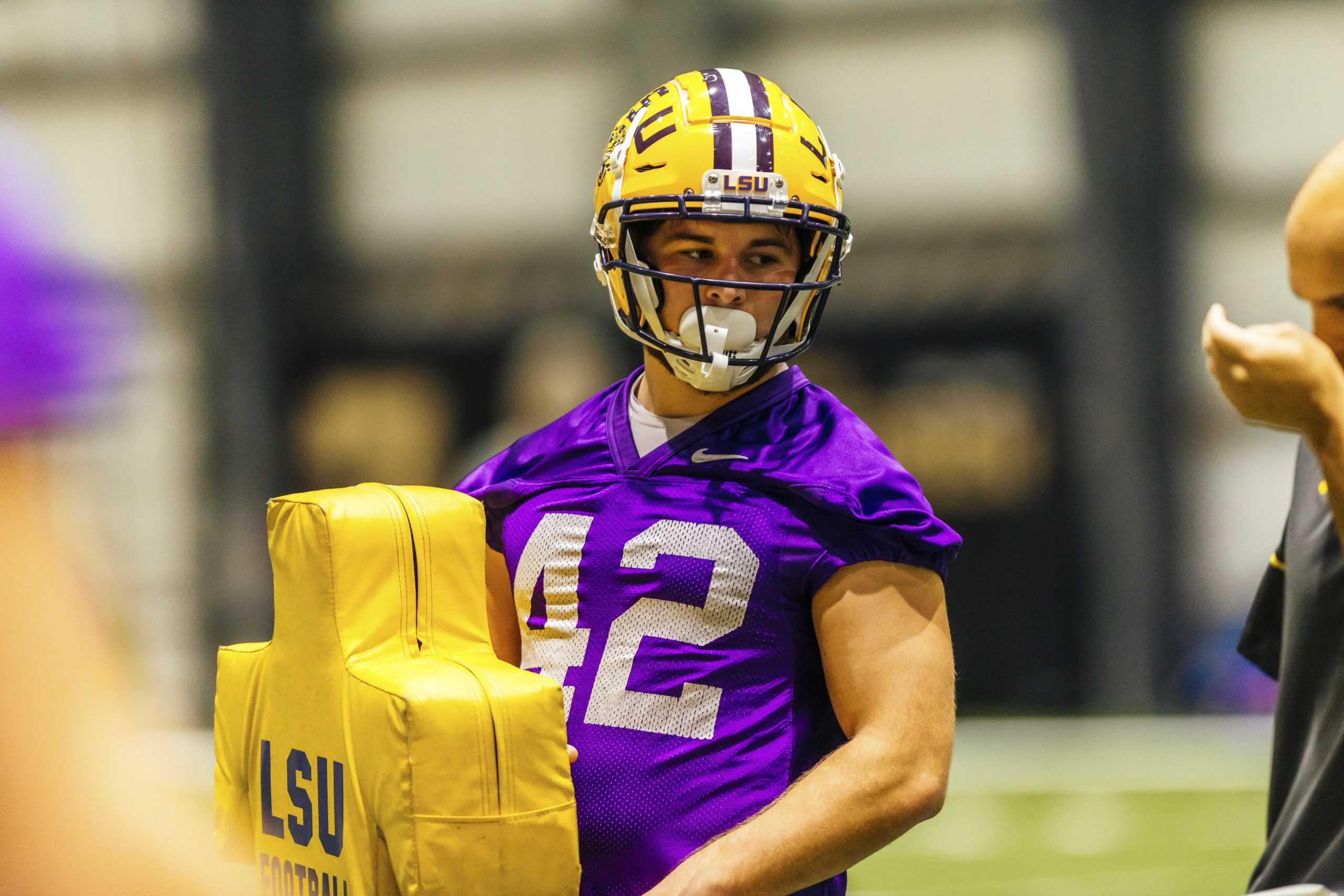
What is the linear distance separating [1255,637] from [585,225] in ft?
28.1

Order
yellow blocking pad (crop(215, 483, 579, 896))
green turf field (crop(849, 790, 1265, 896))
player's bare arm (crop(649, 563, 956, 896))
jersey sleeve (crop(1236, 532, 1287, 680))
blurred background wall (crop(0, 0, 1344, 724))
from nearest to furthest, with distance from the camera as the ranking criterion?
yellow blocking pad (crop(215, 483, 579, 896)) → player's bare arm (crop(649, 563, 956, 896)) → jersey sleeve (crop(1236, 532, 1287, 680)) → green turf field (crop(849, 790, 1265, 896)) → blurred background wall (crop(0, 0, 1344, 724))

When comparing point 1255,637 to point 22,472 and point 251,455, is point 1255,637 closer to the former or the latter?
point 22,472

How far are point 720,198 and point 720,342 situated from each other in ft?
0.71

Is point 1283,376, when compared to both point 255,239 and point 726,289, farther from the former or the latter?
point 255,239

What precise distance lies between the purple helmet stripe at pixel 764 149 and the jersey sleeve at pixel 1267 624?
1101 millimetres

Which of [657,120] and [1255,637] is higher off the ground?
[657,120]

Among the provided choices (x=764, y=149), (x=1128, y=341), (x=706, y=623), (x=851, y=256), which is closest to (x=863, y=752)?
(x=706, y=623)

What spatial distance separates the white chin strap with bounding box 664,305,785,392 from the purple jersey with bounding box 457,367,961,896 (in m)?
0.11

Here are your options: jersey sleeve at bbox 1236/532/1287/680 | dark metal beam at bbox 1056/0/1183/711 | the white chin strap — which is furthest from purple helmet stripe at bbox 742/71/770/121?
dark metal beam at bbox 1056/0/1183/711

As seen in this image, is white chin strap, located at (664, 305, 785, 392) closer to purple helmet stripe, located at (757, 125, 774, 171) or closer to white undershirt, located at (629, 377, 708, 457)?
white undershirt, located at (629, 377, 708, 457)

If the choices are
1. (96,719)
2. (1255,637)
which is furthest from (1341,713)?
(96,719)

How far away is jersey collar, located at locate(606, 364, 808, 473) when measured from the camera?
2.44m

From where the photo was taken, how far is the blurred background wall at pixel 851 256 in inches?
410

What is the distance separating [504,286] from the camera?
10.7 meters
